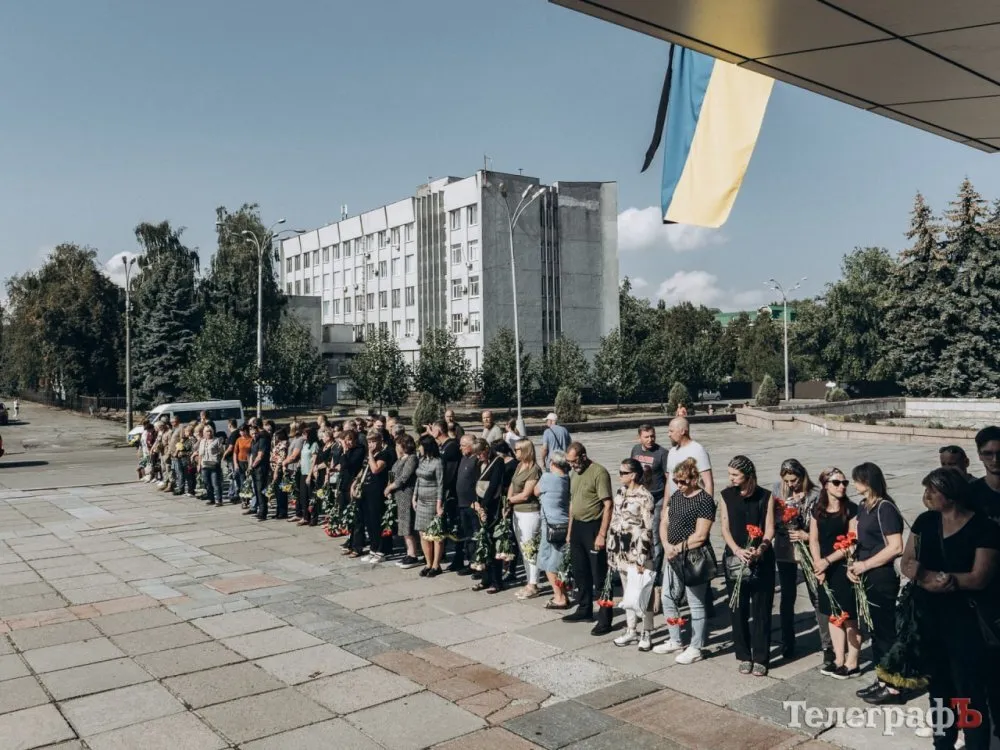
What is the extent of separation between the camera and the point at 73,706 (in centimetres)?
667

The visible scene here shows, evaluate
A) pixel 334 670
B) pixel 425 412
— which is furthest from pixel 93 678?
pixel 425 412

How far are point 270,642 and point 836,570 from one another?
5.13 m

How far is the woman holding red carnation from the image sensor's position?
22.7 ft

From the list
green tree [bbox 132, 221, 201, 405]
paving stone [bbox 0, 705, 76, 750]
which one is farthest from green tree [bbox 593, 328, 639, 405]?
paving stone [bbox 0, 705, 76, 750]

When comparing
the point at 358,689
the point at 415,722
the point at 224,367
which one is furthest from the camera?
the point at 224,367

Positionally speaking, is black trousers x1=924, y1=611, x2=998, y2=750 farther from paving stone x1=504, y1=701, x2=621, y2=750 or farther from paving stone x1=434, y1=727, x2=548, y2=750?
paving stone x1=434, y1=727, x2=548, y2=750

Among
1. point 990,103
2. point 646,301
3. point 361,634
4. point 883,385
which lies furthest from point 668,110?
point 646,301

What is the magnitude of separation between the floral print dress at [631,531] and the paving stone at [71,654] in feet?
15.2

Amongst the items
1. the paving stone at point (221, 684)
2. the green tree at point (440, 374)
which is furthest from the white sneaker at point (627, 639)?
the green tree at point (440, 374)

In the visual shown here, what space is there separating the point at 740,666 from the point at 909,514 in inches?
361

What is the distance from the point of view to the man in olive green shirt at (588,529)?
27.2 feet

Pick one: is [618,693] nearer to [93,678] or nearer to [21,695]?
[93,678]

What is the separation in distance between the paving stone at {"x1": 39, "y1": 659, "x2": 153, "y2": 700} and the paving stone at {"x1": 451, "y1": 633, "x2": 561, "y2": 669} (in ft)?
9.03

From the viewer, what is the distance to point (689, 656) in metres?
7.31
